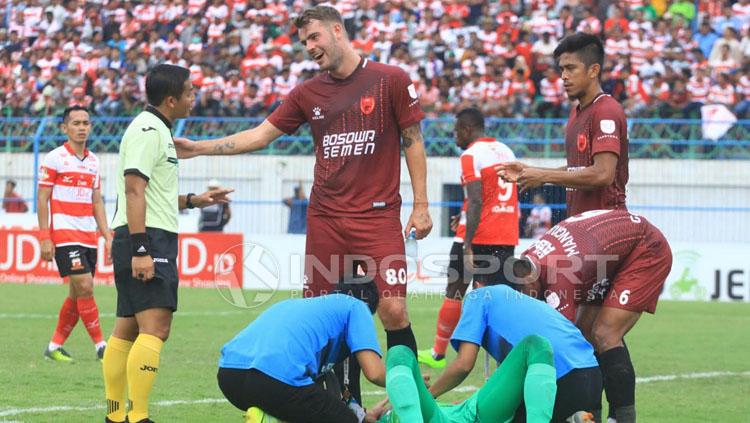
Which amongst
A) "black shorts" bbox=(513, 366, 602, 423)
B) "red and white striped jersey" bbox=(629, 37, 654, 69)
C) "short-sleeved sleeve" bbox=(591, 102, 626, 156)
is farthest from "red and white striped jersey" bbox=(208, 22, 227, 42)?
"black shorts" bbox=(513, 366, 602, 423)

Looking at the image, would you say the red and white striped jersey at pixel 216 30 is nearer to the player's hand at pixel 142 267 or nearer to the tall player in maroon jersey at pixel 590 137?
the tall player in maroon jersey at pixel 590 137

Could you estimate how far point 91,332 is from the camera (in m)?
11.0

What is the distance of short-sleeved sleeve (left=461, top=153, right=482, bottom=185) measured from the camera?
11.5 m

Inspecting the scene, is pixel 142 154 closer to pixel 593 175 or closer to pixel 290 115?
pixel 290 115

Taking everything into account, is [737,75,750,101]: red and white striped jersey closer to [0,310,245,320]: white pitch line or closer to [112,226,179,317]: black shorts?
[0,310,245,320]: white pitch line

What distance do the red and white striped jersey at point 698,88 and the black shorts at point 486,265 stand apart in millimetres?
11222

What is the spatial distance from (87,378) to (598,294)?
452 centimetres

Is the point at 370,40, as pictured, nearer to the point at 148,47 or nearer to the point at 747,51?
the point at 148,47

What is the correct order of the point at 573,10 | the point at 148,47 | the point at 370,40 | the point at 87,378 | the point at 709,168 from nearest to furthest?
the point at 87,378, the point at 709,168, the point at 573,10, the point at 370,40, the point at 148,47

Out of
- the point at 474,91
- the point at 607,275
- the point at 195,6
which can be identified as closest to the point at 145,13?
the point at 195,6

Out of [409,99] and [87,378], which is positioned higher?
[409,99]

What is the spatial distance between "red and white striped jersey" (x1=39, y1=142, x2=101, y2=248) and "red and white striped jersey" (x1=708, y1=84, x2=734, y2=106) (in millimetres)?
13635

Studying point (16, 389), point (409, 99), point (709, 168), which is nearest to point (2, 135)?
point (709, 168)

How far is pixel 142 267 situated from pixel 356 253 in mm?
1318
